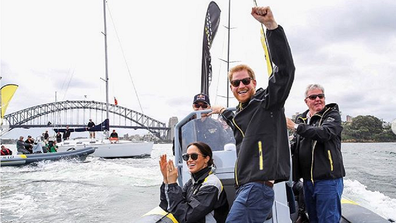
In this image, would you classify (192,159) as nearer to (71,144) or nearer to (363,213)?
(363,213)

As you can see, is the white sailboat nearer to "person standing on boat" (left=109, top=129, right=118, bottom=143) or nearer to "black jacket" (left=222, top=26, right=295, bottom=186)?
"person standing on boat" (left=109, top=129, right=118, bottom=143)

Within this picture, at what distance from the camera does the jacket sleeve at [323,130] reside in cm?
258

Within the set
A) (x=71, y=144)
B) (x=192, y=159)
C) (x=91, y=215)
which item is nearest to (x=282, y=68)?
(x=192, y=159)

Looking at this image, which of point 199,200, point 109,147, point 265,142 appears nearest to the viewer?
point 265,142

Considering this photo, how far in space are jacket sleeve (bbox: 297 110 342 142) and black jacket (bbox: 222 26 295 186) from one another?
74cm

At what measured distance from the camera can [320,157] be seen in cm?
274

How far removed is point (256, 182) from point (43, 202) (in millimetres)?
7315

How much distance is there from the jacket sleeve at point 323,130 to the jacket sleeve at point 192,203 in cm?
89

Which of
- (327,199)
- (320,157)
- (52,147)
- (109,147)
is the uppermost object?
(320,157)

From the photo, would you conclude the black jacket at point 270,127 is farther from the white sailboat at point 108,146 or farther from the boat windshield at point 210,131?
the white sailboat at point 108,146

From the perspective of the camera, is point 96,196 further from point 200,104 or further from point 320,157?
point 320,157

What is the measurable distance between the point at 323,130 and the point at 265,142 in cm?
99

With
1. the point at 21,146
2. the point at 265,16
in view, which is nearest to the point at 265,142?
the point at 265,16

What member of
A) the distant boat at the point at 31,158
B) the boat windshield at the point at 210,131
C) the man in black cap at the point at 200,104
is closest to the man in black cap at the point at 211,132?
the boat windshield at the point at 210,131
